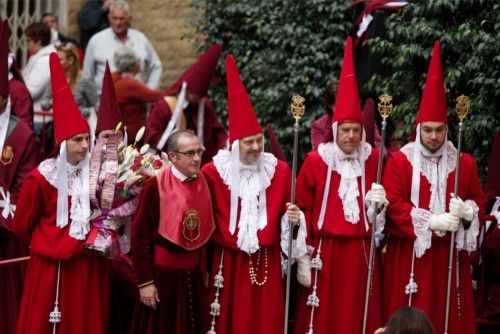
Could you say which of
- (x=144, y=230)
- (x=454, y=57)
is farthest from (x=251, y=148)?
(x=454, y=57)

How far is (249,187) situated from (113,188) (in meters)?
0.93

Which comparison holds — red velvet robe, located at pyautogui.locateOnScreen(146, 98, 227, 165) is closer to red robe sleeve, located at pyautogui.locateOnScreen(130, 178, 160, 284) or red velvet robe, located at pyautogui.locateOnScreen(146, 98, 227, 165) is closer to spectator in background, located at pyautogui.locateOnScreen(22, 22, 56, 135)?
spectator in background, located at pyautogui.locateOnScreen(22, 22, 56, 135)

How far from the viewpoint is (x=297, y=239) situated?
1070cm

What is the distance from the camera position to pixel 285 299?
10875 millimetres

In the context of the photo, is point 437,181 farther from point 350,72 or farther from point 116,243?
point 116,243

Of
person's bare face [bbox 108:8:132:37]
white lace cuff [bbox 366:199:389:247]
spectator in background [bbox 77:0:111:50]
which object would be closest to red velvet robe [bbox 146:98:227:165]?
person's bare face [bbox 108:8:132:37]

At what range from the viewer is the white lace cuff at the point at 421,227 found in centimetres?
1085

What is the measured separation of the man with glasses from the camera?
1043 centimetres

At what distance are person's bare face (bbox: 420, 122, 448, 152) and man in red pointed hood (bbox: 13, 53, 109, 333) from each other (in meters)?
2.34

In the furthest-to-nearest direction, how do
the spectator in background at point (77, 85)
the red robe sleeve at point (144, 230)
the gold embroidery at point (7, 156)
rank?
the spectator in background at point (77, 85)
the gold embroidery at point (7, 156)
the red robe sleeve at point (144, 230)

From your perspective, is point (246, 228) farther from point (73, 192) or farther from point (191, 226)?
point (73, 192)

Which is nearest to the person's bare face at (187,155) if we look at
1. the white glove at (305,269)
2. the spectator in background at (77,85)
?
the white glove at (305,269)

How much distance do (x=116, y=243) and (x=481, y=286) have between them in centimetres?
286

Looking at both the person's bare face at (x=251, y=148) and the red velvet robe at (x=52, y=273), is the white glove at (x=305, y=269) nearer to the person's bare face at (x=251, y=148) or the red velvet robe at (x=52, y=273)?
the person's bare face at (x=251, y=148)
